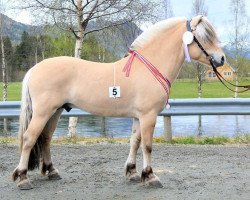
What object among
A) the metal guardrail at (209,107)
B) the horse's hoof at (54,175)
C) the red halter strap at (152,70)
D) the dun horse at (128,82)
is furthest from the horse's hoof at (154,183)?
the metal guardrail at (209,107)

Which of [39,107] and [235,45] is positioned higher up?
[235,45]

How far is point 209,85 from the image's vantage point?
219ft

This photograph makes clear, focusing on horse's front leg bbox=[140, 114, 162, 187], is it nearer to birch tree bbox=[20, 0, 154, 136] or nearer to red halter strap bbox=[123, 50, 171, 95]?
red halter strap bbox=[123, 50, 171, 95]

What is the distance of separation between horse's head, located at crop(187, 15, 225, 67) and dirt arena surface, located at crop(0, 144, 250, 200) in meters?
1.64

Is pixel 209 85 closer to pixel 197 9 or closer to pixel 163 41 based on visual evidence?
pixel 197 9

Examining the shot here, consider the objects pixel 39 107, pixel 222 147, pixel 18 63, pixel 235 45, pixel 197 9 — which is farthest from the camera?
pixel 18 63

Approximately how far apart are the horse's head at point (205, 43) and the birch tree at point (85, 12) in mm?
8169

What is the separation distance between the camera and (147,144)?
5.44 metres

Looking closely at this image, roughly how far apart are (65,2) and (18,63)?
3838cm

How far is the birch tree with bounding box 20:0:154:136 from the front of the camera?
532 inches

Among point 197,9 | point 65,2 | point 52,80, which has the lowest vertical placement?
point 52,80

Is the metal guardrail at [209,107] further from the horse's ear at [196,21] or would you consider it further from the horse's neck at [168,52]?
the horse's ear at [196,21]

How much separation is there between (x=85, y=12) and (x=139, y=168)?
8514 mm

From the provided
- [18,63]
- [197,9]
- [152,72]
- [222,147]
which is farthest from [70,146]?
[18,63]
